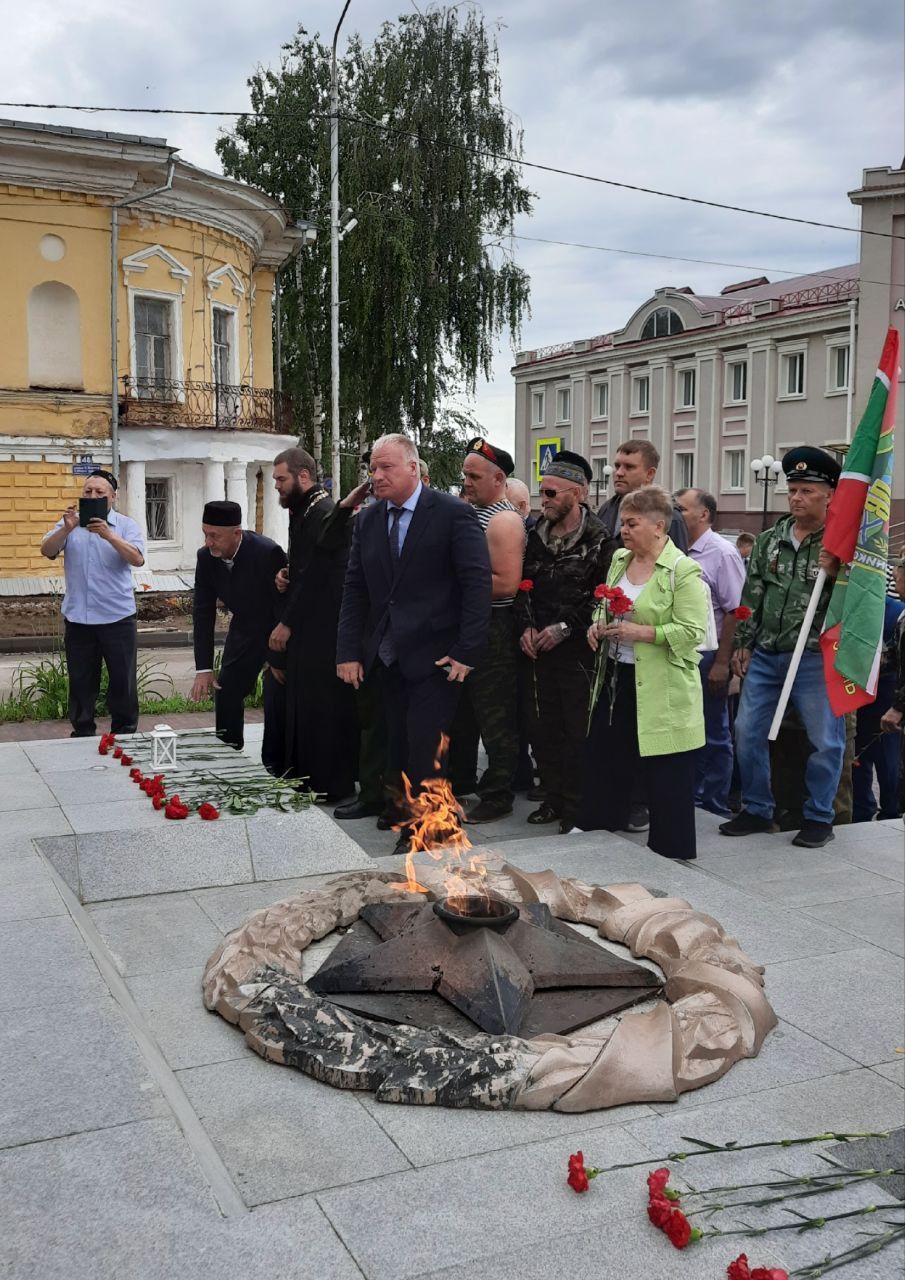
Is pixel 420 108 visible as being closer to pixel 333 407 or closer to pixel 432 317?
pixel 432 317

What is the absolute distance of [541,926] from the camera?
438cm

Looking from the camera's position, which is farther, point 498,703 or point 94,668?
point 94,668

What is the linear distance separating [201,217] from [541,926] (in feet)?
78.6

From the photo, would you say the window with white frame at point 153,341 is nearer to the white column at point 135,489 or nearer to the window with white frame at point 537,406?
the white column at point 135,489

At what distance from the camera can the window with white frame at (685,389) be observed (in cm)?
4303

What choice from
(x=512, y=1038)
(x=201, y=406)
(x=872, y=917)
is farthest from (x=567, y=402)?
(x=512, y=1038)

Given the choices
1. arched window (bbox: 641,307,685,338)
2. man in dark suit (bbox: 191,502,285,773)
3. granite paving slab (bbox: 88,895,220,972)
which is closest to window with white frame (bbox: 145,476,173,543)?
man in dark suit (bbox: 191,502,285,773)

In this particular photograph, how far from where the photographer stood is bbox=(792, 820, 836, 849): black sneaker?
622cm

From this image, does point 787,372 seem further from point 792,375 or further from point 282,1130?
point 282,1130

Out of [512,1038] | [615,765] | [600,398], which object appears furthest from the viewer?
[600,398]

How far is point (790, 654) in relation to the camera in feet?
20.9

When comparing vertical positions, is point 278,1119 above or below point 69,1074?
below

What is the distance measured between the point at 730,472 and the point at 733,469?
0.14 metres

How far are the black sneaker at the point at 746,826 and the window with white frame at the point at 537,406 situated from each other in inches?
1796
